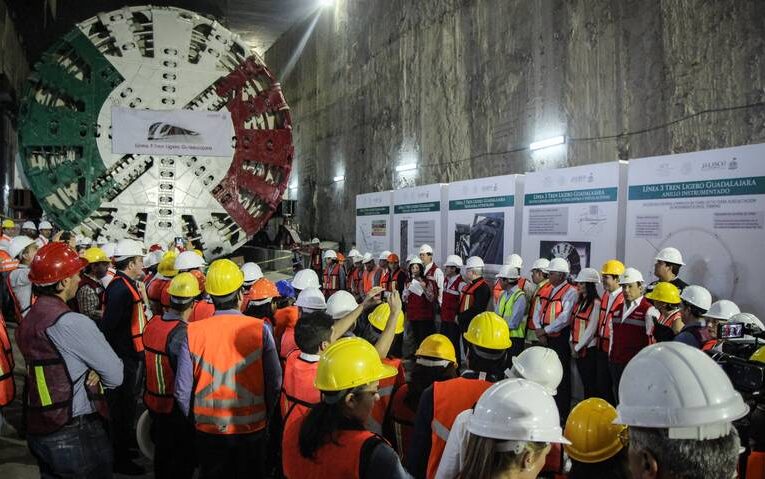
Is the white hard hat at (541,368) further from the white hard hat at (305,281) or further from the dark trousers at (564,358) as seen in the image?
the dark trousers at (564,358)

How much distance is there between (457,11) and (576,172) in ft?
18.2

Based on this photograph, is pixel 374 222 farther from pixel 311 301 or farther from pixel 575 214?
pixel 311 301

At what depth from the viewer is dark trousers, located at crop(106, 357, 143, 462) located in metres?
4.35

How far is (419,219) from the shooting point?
10.2m

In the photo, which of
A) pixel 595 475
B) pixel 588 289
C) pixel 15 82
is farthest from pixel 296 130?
pixel 595 475

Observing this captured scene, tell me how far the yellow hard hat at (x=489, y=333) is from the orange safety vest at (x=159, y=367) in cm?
189

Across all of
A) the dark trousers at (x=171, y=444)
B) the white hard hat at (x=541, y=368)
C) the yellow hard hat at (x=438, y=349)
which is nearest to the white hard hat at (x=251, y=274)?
the dark trousers at (x=171, y=444)

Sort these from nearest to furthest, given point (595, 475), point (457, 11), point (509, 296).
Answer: point (595, 475)
point (509, 296)
point (457, 11)

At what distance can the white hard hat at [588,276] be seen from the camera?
602 centimetres

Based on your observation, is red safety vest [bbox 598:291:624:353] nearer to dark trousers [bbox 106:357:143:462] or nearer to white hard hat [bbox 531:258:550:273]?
white hard hat [bbox 531:258:550:273]

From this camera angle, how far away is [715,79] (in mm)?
5723

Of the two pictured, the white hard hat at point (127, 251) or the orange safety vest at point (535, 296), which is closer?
the white hard hat at point (127, 251)

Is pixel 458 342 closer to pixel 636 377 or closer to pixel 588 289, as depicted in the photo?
pixel 588 289

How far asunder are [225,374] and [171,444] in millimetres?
1020
